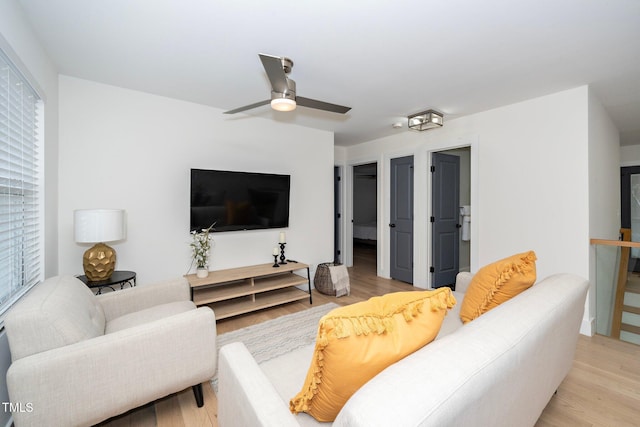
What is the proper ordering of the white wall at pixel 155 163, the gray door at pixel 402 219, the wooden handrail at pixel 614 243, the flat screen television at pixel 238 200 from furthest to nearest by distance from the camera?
the gray door at pixel 402 219
the flat screen television at pixel 238 200
the wooden handrail at pixel 614 243
the white wall at pixel 155 163

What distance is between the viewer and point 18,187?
66.9 inches

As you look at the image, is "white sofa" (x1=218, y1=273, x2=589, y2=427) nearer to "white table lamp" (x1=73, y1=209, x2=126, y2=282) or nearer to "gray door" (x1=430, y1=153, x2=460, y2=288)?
"white table lamp" (x1=73, y1=209, x2=126, y2=282)

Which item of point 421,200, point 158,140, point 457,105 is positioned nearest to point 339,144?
point 421,200

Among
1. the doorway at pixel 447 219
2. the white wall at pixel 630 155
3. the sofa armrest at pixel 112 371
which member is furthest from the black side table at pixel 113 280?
the white wall at pixel 630 155

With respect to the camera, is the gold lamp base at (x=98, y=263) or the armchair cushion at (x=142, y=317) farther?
the gold lamp base at (x=98, y=263)

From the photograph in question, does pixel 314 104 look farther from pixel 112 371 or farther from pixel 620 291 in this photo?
pixel 620 291

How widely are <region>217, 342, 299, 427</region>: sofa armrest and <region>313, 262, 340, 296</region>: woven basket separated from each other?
8.33ft

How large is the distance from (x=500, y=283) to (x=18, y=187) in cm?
296

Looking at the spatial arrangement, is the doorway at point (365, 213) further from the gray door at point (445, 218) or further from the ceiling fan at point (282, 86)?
the ceiling fan at point (282, 86)

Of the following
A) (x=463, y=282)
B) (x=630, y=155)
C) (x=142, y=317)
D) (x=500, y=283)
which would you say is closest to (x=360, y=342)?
(x=500, y=283)

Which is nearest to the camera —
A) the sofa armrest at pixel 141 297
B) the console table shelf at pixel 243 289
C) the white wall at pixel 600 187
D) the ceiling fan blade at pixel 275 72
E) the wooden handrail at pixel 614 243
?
the ceiling fan blade at pixel 275 72

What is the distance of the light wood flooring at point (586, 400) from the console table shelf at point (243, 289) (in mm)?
978

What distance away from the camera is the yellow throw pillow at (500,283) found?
5.14ft

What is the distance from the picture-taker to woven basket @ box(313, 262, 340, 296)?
3.70 m
